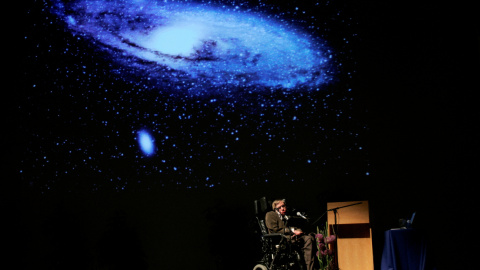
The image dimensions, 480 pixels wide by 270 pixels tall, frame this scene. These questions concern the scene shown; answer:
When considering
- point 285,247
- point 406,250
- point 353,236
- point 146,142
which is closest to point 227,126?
point 146,142

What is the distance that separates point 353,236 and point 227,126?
241cm

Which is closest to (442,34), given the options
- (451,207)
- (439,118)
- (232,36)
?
(439,118)

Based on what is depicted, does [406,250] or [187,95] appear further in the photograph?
[187,95]

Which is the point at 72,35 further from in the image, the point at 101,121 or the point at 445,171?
the point at 445,171

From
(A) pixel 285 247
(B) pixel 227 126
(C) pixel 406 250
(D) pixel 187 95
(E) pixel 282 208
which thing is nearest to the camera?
(C) pixel 406 250

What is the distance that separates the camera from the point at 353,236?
14.8ft

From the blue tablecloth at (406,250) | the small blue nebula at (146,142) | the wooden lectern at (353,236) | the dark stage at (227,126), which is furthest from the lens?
the small blue nebula at (146,142)

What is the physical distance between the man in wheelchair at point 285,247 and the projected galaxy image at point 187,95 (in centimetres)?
79

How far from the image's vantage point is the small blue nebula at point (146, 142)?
625 cm

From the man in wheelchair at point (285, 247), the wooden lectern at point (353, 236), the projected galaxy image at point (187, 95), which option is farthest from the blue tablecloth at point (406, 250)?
the projected galaxy image at point (187, 95)

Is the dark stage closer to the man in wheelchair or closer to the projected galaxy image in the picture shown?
the projected galaxy image

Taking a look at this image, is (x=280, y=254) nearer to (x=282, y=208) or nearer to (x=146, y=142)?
(x=282, y=208)

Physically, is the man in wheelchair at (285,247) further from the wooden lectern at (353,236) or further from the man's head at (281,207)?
the wooden lectern at (353,236)

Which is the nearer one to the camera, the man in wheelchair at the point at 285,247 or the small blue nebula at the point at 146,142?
the man in wheelchair at the point at 285,247
